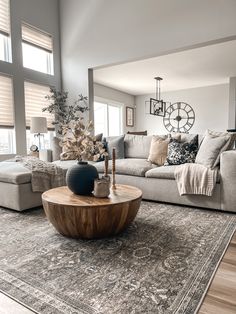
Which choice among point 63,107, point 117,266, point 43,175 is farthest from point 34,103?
point 117,266

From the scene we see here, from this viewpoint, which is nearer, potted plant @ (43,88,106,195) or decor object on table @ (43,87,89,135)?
potted plant @ (43,88,106,195)

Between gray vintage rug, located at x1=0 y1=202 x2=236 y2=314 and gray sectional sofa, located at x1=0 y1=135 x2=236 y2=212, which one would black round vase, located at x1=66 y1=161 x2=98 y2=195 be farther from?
gray sectional sofa, located at x1=0 y1=135 x2=236 y2=212

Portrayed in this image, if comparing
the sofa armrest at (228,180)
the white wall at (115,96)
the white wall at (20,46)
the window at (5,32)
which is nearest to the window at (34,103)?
the white wall at (20,46)

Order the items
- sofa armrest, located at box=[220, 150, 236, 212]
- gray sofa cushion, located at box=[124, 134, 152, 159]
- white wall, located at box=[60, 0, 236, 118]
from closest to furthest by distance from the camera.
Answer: sofa armrest, located at box=[220, 150, 236, 212] < white wall, located at box=[60, 0, 236, 118] < gray sofa cushion, located at box=[124, 134, 152, 159]

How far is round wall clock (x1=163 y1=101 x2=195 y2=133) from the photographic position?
28.3 feet

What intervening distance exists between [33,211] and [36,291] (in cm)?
161

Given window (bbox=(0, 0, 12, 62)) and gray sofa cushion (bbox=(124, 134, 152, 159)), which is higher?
window (bbox=(0, 0, 12, 62))

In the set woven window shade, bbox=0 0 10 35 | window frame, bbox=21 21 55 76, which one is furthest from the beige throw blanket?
woven window shade, bbox=0 0 10 35

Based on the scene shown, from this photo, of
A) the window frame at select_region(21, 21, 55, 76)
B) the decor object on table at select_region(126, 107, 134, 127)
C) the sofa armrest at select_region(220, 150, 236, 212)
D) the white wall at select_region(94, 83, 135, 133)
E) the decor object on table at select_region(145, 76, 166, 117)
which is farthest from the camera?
the decor object on table at select_region(126, 107, 134, 127)

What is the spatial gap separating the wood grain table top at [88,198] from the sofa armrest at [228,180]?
3.56ft

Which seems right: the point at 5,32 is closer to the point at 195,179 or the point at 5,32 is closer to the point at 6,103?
the point at 6,103

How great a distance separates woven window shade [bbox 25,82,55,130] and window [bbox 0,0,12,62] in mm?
612

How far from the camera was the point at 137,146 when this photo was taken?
405 centimetres

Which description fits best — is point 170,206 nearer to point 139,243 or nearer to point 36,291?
point 139,243
